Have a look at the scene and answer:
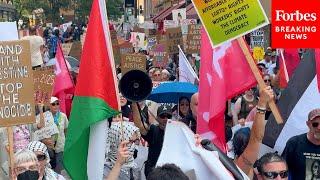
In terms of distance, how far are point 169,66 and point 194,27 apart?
3.15 metres

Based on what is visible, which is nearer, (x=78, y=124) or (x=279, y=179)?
(x=279, y=179)

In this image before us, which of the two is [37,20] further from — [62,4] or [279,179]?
[279,179]

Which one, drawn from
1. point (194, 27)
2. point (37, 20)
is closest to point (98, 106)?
point (194, 27)

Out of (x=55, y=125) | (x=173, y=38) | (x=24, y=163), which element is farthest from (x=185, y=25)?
(x=24, y=163)

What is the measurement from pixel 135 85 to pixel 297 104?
1.37m

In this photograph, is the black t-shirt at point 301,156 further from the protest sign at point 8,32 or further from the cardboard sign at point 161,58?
the cardboard sign at point 161,58

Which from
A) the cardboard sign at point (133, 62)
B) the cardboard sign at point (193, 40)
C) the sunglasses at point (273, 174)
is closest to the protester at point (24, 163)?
Result: the sunglasses at point (273, 174)

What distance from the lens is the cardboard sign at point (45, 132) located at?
8.58 meters

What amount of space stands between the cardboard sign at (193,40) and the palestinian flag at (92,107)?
7.09 metres

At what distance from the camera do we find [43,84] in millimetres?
10062

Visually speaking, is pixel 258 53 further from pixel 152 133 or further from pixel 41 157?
pixel 41 157

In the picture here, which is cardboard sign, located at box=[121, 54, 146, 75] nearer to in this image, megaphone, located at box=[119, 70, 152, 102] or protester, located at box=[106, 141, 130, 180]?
megaphone, located at box=[119, 70, 152, 102]

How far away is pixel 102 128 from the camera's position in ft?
19.4

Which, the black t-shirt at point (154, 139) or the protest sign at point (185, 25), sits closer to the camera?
the black t-shirt at point (154, 139)
